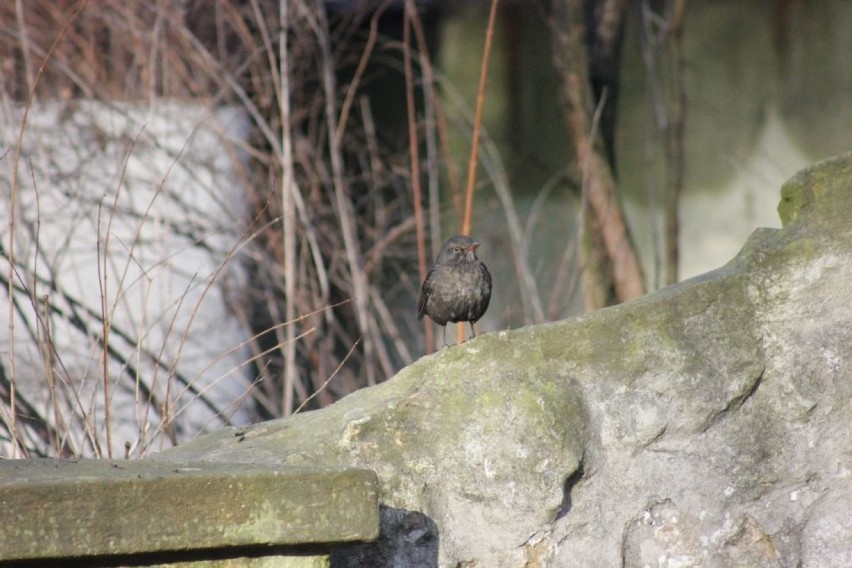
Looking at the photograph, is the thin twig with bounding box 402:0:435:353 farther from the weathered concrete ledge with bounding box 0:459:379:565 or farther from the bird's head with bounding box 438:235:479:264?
the weathered concrete ledge with bounding box 0:459:379:565

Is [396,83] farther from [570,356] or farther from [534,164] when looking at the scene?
[570,356]

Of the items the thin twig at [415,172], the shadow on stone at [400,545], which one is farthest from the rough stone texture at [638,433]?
the thin twig at [415,172]

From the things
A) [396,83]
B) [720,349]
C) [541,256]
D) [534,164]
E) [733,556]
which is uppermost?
[396,83]

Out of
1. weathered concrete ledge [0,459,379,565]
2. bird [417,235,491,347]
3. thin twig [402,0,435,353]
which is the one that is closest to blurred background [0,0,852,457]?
thin twig [402,0,435,353]

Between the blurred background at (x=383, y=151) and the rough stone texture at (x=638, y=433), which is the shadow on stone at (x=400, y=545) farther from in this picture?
the blurred background at (x=383, y=151)

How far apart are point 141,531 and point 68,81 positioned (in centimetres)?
448

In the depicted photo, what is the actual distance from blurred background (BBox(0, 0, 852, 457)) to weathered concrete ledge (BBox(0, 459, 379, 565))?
3.11m

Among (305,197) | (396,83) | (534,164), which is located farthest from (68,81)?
(534,164)

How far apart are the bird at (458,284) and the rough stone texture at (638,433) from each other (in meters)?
1.48

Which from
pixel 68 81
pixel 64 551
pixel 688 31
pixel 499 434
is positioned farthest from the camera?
pixel 688 31

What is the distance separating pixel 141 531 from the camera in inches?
75.4

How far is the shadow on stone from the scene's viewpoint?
2.35 meters

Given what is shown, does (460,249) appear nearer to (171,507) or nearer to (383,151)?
(171,507)

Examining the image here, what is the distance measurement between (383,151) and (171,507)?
4.57 m
